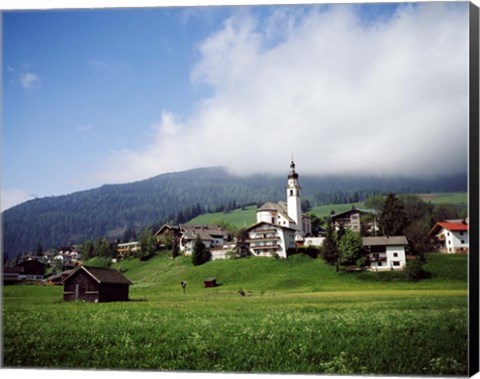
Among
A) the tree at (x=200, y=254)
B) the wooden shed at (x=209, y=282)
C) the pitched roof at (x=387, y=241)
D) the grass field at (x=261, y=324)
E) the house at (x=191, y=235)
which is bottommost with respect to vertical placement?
the grass field at (x=261, y=324)

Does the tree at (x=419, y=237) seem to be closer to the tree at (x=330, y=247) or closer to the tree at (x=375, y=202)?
the tree at (x=375, y=202)

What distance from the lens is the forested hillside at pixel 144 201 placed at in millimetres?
15484

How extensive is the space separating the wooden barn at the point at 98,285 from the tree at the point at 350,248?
5.46 m

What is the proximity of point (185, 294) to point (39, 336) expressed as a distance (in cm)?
385

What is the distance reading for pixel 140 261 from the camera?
16359mm

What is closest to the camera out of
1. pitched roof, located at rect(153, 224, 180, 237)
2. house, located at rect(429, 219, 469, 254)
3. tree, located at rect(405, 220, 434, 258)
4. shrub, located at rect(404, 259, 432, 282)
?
house, located at rect(429, 219, 469, 254)

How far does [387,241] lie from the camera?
1511 cm

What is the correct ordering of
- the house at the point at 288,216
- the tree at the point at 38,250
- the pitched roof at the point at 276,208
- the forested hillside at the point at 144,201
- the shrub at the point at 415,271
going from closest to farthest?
the shrub at the point at 415,271, the forested hillside at the point at 144,201, the tree at the point at 38,250, the house at the point at 288,216, the pitched roof at the point at 276,208

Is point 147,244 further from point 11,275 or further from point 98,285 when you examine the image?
point 11,275

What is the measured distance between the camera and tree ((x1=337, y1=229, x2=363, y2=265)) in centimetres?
1551

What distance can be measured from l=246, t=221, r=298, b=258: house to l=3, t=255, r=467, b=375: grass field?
4.36 feet

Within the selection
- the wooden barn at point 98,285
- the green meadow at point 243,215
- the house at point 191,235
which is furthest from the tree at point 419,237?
the wooden barn at point 98,285

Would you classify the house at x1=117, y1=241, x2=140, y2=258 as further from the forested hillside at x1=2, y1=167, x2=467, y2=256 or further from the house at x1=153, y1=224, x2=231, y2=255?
the house at x1=153, y1=224, x2=231, y2=255

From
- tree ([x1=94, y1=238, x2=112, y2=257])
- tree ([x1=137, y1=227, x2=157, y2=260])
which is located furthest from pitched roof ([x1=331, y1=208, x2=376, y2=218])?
tree ([x1=94, y1=238, x2=112, y2=257])
